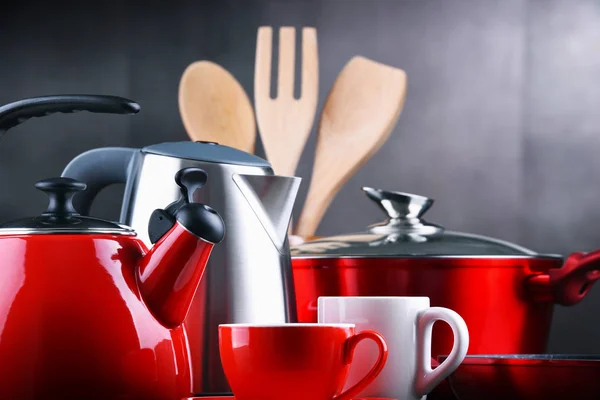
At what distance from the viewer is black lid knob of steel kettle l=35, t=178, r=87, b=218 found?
1.75 ft

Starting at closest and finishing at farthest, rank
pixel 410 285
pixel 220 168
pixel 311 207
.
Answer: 1. pixel 220 168
2. pixel 410 285
3. pixel 311 207

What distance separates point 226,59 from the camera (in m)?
1.29

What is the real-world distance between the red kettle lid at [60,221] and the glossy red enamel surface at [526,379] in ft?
0.85

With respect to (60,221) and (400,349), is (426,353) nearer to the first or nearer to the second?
(400,349)

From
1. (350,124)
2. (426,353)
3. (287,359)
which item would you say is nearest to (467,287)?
(426,353)

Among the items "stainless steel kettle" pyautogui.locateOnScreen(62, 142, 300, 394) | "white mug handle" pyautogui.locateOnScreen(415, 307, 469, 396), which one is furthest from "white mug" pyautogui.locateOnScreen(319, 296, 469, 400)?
"stainless steel kettle" pyautogui.locateOnScreen(62, 142, 300, 394)

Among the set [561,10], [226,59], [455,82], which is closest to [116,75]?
[226,59]

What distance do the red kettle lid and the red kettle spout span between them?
34 mm

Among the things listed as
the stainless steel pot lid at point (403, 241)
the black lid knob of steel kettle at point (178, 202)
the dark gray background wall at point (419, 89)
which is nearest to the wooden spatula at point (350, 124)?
the dark gray background wall at point (419, 89)

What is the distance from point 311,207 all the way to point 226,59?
262 mm

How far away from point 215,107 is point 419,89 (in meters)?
0.31

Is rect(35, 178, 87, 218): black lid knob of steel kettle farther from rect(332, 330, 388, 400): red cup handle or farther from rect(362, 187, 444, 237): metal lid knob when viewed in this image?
rect(362, 187, 444, 237): metal lid knob

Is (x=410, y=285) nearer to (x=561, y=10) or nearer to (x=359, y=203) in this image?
(x=359, y=203)

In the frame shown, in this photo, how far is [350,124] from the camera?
4.12 feet
